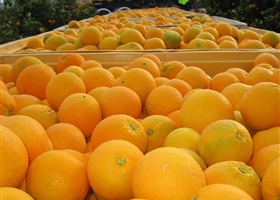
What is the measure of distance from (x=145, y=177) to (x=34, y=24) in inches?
265

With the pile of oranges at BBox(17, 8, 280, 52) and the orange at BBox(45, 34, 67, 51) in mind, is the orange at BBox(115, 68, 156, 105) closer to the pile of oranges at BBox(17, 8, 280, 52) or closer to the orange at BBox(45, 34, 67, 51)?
the pile of oranges at BBox(17, 8, 280, 52)

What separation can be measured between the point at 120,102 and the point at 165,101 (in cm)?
20

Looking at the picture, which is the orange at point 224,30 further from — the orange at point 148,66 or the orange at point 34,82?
the orange at point 34,82

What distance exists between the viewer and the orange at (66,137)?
1.28m

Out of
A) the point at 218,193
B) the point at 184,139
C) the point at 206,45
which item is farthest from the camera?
the point at 206,45

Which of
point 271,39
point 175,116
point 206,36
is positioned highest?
point 175,116

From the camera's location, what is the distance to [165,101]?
1.51 meters

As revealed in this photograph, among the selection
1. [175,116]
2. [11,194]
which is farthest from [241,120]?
[11,194]

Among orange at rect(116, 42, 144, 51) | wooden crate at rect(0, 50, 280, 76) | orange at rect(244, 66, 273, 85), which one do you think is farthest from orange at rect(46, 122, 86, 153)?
orange at rect(116, 42, 144, 51)

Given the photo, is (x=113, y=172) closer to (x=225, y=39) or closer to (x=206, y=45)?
(x=206, y=45)

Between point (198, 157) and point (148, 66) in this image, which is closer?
point (198, 157)

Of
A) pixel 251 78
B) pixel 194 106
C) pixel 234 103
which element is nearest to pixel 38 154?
pixel 194 106

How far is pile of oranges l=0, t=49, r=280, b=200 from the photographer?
2.88 feet

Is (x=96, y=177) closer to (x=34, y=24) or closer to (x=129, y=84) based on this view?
(x=129, y=84)
